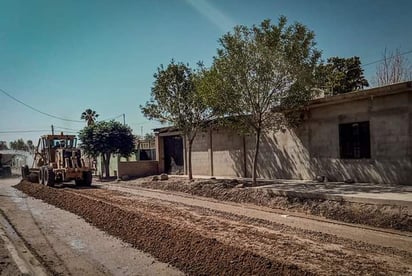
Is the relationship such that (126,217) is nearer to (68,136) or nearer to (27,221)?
(27,221)

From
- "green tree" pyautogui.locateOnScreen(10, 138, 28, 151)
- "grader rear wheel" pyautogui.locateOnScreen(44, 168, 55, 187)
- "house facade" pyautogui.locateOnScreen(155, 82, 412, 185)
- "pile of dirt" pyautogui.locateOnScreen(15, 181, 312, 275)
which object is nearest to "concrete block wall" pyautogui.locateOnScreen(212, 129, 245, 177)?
"house facade" pyautogui.locateOnScreen(155, 82, 412, 185)

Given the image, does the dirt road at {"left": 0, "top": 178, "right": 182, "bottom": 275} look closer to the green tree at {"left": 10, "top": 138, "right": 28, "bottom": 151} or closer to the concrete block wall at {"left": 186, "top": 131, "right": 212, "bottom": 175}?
the concrete block wall at {"left": 186, "top": 131, "right": 212, "bottom": 175}

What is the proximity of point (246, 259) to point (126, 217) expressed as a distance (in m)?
5.43

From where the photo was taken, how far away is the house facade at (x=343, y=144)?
1410 cm

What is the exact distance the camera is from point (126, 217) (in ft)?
36.3

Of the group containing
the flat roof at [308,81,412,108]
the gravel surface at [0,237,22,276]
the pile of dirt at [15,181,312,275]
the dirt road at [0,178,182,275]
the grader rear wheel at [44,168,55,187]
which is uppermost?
the flat roof at [308,81,412,108]

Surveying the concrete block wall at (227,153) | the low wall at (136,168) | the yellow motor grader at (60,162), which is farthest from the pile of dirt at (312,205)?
the low wall at (136,168)

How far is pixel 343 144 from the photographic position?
16.6m

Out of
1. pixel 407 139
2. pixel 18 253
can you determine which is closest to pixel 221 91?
pixel 407 139

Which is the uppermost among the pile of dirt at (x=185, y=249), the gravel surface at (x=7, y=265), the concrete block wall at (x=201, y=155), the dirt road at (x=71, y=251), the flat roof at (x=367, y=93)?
the flat roof at (x=367, y=93)

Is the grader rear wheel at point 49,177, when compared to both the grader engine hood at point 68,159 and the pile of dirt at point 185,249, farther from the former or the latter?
the pile of dirt at point 185,249

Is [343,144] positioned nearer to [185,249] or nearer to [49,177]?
[185,249]

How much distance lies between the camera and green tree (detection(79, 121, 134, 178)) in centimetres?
3047

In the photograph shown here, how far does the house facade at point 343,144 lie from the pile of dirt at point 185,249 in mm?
9228
